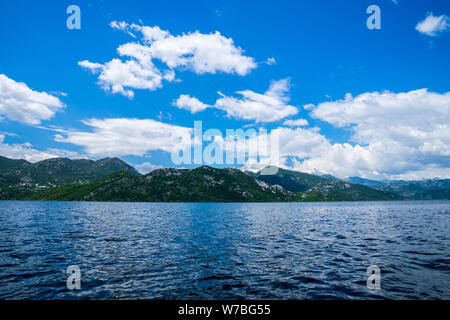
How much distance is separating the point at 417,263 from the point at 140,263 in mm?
32034

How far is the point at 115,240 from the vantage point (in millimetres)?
43344

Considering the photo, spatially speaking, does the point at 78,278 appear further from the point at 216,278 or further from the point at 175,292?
the point at 216,278

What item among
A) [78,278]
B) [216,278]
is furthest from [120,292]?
[216,278]

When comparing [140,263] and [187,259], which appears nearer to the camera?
[140,263]

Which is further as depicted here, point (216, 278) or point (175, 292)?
point (216, 278)
